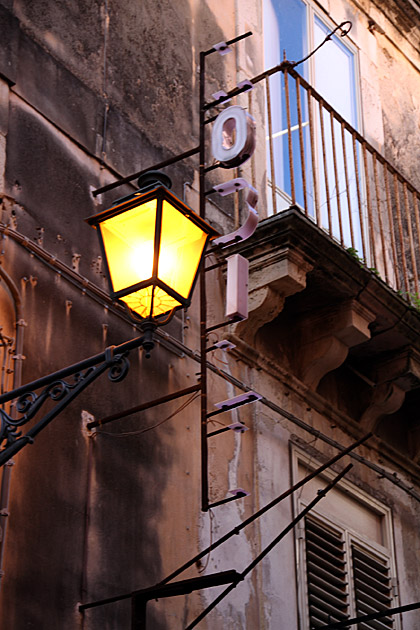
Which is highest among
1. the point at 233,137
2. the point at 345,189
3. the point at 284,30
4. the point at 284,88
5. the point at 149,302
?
the point at 284,30

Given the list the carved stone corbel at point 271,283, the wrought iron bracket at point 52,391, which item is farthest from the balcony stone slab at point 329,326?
the wrought iron bracket at point 52,391

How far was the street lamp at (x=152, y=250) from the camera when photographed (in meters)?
6.20

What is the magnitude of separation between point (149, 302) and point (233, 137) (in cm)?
223

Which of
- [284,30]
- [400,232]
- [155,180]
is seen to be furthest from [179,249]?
[284,30]

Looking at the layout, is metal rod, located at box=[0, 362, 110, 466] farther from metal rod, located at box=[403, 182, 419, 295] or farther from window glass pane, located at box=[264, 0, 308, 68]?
window glass pane, located at box=[264, 0, 308, 68]

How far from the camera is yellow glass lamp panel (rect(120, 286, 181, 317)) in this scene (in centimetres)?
618

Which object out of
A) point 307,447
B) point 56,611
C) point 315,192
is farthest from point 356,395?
point 56,611

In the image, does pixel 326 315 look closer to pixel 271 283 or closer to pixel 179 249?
pixel 271 283

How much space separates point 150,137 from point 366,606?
3711 millimetres

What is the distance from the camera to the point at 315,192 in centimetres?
1007

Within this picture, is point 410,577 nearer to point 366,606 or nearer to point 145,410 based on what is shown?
point 366,606

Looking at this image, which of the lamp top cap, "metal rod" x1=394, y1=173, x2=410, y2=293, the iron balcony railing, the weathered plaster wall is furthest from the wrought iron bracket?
"metal rod" x1=394, y1=173, x2=410, y2=293

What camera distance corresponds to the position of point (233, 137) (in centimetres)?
809

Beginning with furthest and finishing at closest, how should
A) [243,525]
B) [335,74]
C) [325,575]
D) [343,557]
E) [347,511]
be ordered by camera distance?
[335,74], [347,511], [343,557], [325,575], [243,525]
